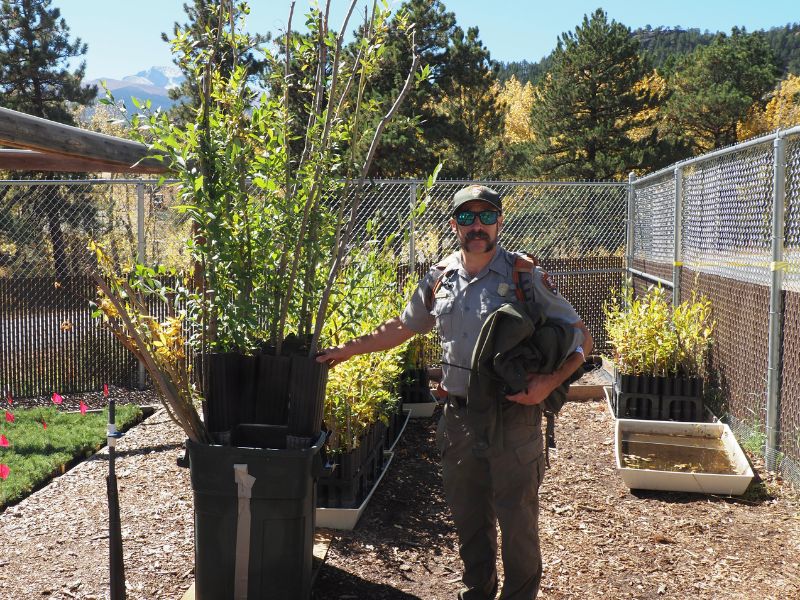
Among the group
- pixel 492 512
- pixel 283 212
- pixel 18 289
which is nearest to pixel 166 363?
pixel 283 212

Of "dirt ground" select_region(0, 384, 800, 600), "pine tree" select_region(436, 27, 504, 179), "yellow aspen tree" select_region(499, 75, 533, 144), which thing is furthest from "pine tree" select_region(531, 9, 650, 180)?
"dirt ground" select_region(0, 384, 800, 600)

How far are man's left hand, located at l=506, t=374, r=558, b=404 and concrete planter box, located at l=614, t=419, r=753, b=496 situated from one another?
7.78 feet

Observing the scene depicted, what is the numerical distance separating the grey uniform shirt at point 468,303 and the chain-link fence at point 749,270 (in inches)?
106

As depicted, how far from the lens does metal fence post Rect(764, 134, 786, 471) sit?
17.9 feet

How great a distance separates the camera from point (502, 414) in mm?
3299

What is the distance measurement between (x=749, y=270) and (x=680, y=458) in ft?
5.25

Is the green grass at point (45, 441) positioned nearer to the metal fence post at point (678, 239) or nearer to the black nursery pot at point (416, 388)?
the black nursery pot at point (416, 388)

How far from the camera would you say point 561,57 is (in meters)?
33.1

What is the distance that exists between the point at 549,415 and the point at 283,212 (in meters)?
1.54

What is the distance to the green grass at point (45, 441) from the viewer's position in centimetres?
551

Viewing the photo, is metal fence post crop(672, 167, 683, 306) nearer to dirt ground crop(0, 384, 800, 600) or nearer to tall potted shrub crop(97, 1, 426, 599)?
dirt ground crop(0, 384, 800, 600)

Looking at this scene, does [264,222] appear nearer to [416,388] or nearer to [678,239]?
[416,388]

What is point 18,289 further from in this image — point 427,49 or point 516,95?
point 516,95

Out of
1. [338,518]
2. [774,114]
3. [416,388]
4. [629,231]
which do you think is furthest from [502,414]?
[774,114]
